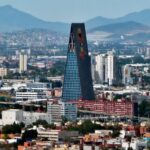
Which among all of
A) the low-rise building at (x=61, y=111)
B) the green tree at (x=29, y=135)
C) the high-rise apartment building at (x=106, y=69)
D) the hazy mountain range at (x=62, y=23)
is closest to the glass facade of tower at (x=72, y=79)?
the low-rise building at (x=61, y=111)

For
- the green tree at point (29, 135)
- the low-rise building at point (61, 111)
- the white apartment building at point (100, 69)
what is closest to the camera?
the green tree at point (29, 135)

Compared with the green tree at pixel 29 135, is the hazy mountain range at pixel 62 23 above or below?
above

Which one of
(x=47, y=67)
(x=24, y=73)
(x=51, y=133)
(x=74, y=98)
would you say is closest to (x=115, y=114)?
(x=74, y=98)

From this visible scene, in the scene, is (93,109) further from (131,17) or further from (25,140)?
(131,17)

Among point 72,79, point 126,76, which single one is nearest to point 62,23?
point 126,76

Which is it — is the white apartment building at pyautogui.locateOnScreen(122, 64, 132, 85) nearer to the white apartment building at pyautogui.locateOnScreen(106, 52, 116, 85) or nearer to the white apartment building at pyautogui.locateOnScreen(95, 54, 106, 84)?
the white apartment building at pyautogui.locateOnScreen(106, 52, 116, 85)

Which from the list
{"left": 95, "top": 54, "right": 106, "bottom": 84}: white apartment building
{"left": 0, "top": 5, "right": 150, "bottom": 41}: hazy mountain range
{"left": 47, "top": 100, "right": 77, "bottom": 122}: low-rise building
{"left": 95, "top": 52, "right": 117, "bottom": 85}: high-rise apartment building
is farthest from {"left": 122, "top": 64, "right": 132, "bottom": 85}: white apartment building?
{"left": 0, "top": 5, "right": 150, "bottom": 41}: hazy mountain range

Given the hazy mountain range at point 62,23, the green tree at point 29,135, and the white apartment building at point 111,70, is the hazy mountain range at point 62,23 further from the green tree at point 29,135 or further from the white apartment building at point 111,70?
the green tree at point 29,135
